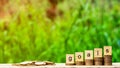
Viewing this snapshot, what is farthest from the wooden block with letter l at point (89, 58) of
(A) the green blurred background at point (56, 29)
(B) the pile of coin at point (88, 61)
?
(A) the green blurred background at point (56, 29)

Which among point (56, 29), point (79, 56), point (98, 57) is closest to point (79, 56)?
point (79, 56)

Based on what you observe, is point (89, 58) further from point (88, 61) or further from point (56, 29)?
point (56, 29)

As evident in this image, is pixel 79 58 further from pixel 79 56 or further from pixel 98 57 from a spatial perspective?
pixel 98 57

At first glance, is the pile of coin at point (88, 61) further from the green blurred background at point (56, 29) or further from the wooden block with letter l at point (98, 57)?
the green blurred background at point (56, 29)

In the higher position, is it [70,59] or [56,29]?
[56,29]

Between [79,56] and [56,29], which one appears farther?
[56,29]

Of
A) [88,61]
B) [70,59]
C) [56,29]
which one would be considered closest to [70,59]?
[70,59]

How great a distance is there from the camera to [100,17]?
294cm

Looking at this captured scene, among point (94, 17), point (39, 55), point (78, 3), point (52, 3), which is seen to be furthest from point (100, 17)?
point (39, 55)

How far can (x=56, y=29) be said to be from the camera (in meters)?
2.93

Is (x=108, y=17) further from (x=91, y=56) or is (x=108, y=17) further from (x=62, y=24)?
(x=91, y=56)

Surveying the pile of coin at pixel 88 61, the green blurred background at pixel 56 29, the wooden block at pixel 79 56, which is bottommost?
the pile of coin at pixel 88 61

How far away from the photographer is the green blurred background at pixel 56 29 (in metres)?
2.91

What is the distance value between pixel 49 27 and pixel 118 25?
24.5 inches
